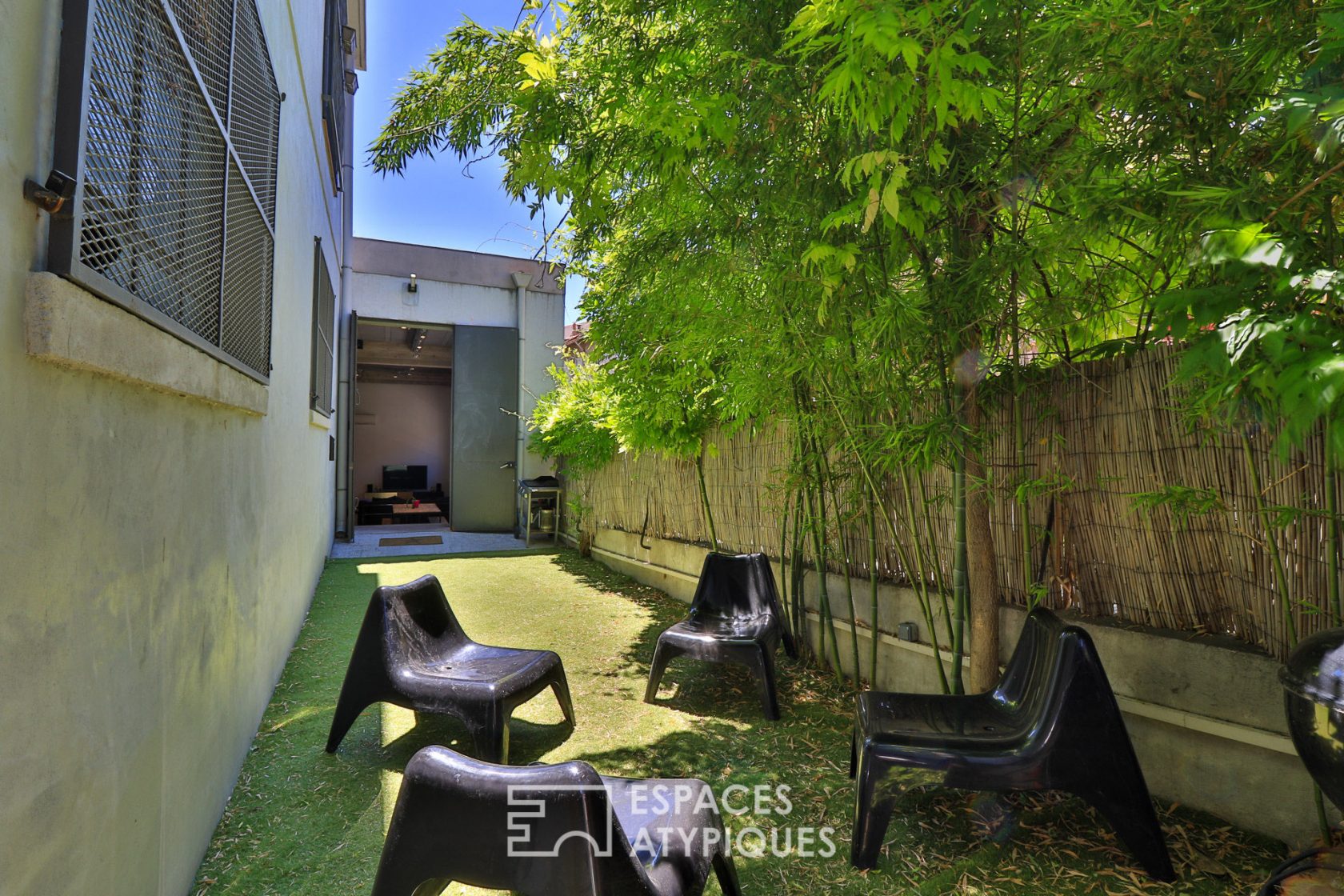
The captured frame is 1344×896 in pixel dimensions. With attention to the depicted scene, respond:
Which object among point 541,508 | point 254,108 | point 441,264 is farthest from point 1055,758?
point 441,264

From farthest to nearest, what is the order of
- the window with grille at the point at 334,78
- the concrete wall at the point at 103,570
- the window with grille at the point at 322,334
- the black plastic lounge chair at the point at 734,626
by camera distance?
the window with grille at the point at 334,78, the window with grille at the point at 322,334, the black plastic lounge chair at the point at 734,626, the concrete wall at the point at 103,570

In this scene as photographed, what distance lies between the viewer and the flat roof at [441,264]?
29.3 feet

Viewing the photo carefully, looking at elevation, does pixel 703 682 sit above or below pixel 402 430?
below

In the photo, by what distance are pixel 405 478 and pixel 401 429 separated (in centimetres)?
153

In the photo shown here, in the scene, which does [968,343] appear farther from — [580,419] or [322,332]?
[322,332]

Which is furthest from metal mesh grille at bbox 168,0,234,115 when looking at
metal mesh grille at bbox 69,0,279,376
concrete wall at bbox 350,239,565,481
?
concrete wall at bbox 350,239,565,481

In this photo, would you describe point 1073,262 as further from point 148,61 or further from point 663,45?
point 148,61

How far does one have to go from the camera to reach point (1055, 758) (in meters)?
1.77

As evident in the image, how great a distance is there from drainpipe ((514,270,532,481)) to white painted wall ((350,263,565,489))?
2cm

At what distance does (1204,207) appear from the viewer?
4.52ft

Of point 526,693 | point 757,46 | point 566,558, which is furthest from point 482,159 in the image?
point 566,558

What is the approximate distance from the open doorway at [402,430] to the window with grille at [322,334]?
635cm

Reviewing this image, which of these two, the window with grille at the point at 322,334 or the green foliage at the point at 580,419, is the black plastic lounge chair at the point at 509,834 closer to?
the window with grille at the point at 322,334

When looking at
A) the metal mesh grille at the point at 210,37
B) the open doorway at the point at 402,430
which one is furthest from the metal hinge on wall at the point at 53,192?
the open doorway at the point at 402,430
